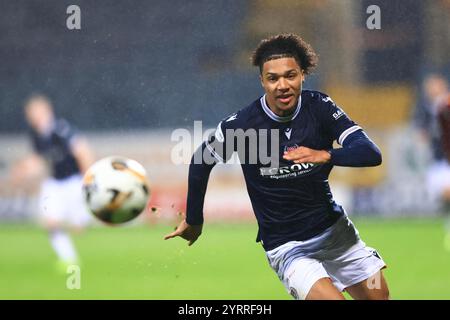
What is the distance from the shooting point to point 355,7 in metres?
12.7

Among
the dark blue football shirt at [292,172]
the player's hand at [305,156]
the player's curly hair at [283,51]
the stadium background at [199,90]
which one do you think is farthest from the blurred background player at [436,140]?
the player's hand at [305,156]

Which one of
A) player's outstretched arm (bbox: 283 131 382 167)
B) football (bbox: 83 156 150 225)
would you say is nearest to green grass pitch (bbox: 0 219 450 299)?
football (bbox: 83 156 150 225)

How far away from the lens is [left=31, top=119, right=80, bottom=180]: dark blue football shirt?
1016 cm

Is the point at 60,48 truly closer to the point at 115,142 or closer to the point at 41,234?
the point at 115,142

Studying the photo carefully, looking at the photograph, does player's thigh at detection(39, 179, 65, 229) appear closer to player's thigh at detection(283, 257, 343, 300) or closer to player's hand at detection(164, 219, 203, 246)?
player's hand at detection(164, 219, 203, 246)

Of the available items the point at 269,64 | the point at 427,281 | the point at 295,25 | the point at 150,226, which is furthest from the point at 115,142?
the point at 269,64

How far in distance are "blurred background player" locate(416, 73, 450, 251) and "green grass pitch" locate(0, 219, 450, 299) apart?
1.75 ft

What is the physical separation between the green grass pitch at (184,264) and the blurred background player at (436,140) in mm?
533

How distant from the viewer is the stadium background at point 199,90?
12742 mm

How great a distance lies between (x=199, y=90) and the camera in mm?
13969

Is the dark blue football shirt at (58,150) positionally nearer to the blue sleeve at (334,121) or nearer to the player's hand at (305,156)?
the blue sleeve at (334,121)

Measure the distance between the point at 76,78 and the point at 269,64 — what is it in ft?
33.5

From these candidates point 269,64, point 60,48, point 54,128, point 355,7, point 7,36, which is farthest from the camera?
point 7,36

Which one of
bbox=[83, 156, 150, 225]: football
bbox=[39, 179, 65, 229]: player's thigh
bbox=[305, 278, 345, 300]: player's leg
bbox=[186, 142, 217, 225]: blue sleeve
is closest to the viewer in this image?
bbox=[305, 278, 345, 300]: player's leg
